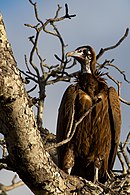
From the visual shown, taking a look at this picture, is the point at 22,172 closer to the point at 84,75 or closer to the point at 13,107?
the point at 13,107

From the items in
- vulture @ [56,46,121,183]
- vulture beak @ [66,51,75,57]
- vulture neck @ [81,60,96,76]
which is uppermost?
vulture beak @ [66,51,75,57]

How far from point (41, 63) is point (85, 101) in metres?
0.97

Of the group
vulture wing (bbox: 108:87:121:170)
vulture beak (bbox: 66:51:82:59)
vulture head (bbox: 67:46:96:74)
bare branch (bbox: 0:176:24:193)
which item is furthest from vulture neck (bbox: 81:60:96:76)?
bare branch (bbox: 0:176:24:193)

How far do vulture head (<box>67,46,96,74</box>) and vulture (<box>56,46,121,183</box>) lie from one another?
0.38 feet

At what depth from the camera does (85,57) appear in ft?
24.0

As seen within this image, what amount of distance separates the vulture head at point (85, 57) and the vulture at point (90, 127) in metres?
0.12

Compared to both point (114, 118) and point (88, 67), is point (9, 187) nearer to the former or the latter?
point (114, 118)

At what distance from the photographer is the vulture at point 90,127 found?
6686 millimetres

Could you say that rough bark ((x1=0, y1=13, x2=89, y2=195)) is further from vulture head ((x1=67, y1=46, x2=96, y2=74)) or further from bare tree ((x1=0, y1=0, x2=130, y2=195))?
vulture head ((x1=67, y1=46, x2=96, y2=74))

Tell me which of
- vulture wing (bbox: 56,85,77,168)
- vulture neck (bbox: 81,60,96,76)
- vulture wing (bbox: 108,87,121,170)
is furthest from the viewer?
vulture neck (bbox: 81,60,96,76)

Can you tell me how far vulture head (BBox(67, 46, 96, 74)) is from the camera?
718 centimetres

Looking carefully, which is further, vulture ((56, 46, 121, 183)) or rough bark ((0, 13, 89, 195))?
vulture ((56, 46, 121, 183))

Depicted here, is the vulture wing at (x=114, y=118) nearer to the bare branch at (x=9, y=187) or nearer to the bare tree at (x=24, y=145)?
the bare tree at (x=24, y=145)

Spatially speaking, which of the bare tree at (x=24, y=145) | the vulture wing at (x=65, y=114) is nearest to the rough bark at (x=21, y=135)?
the bare tree at (x=24, y=145)
